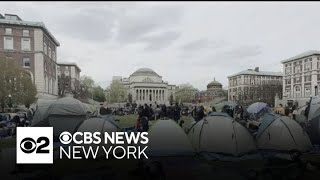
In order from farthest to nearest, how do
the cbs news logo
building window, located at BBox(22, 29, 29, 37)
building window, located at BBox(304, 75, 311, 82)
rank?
building window, located at BBox(304, 75, 311, 82), building window, located at BBox(22, 29, 29, 37), the cbs news logo

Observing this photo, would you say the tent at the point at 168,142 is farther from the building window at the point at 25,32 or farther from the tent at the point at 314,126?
the building window at the point at 25,32

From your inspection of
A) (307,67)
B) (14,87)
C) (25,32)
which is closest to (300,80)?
(307,67)

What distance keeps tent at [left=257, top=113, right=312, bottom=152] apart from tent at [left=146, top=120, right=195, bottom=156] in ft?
10.7

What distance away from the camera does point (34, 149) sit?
9.93 meters

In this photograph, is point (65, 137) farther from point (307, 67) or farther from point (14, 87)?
point (307, 67)

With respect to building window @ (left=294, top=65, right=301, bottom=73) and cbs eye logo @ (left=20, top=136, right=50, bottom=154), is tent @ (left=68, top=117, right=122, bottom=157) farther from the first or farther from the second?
building window @ (left=294, top=65, right=301, bottom=73)

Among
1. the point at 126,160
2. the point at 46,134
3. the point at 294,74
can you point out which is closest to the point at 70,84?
the point at 46,134

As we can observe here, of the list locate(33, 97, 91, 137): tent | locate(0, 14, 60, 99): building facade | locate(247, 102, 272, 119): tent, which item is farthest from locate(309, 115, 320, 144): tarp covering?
locate(0, 14, 60, 99): building facade

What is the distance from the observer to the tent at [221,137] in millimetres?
11781

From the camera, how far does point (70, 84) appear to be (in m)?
26.2

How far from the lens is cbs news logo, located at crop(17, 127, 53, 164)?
32.6ft

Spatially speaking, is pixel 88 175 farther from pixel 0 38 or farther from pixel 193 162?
pixel 0 38

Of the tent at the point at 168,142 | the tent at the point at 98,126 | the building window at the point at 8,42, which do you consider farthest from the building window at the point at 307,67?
the tent at the point at 98,126

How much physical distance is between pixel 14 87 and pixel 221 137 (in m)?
16.0
